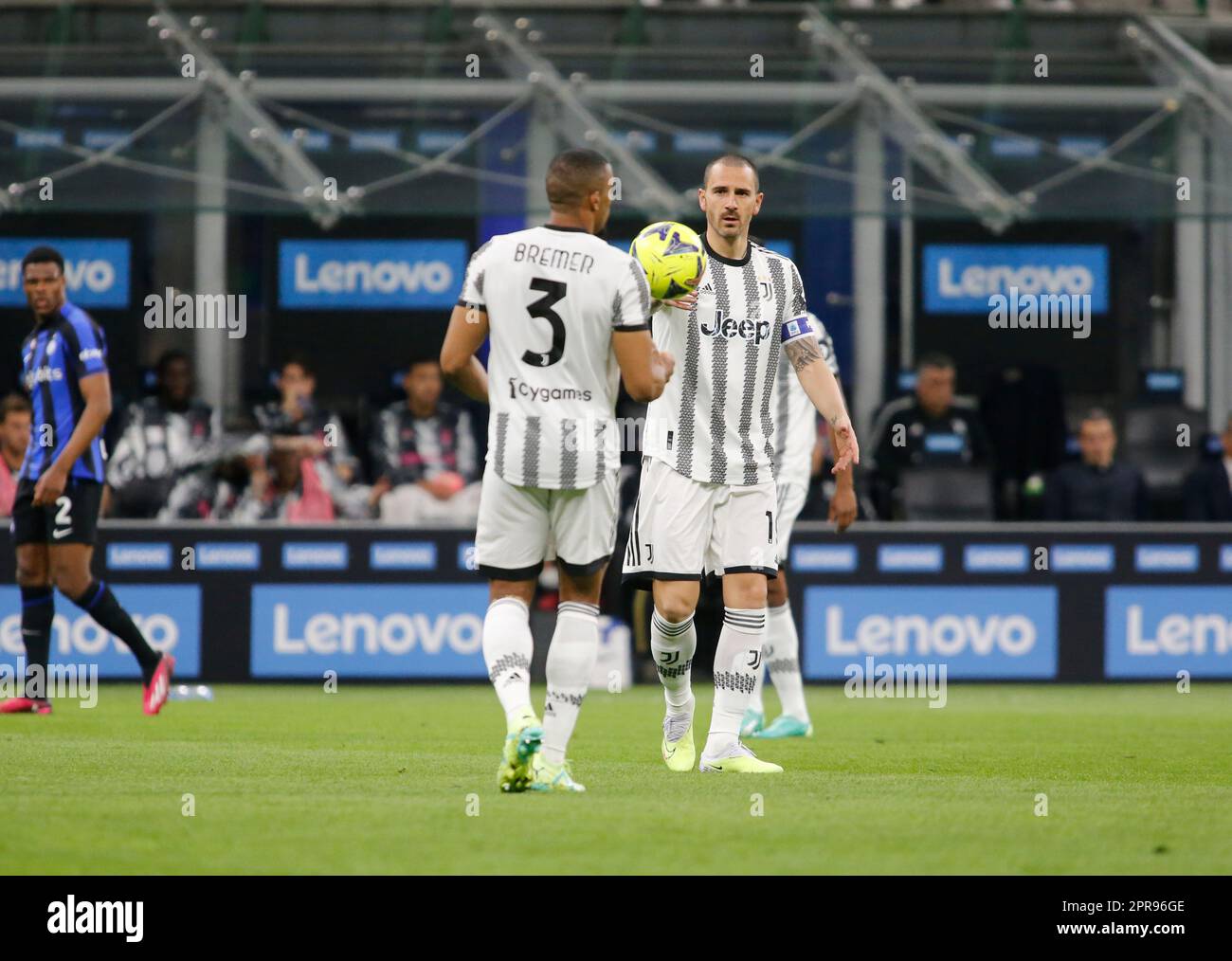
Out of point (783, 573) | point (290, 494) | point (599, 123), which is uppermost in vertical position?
point (599, 123)

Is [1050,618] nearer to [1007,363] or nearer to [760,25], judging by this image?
[1007,363]

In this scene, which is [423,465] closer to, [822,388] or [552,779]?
[822,388]

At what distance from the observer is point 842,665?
542 inches

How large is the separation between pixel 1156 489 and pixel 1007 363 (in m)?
2.78

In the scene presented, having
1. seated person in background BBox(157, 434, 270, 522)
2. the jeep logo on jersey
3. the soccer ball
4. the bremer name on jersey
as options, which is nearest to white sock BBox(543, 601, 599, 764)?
the soccer ball

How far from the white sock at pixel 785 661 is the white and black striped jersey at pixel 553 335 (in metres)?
3.35

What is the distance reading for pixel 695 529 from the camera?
304 inches

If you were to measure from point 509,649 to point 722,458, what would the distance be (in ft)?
4.66

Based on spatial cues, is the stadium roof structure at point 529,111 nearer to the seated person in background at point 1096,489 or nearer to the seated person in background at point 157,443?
the seated person in background at point 157,443

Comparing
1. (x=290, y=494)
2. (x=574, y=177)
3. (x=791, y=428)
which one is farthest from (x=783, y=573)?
(x=290, y=494)

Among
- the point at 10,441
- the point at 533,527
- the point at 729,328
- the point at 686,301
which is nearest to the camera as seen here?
the point at 533,527
